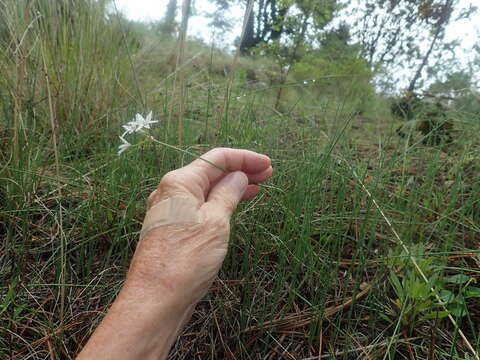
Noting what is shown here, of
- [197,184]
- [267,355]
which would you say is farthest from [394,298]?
[197,184]

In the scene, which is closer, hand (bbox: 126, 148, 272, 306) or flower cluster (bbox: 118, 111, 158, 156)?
hand (bbox: 126, 148, 272, 306)

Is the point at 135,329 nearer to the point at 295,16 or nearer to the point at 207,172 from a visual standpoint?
the point at 207,172

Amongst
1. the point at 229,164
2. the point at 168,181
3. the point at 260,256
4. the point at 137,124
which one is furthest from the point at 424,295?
the point at 137,124

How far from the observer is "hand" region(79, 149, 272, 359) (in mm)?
594

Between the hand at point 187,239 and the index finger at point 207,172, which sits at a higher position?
the index finger at point 207,172

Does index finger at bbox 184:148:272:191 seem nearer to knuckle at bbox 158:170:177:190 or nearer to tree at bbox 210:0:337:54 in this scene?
knuckle at bbox 158:170:177:190

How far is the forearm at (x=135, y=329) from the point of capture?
0.57 m

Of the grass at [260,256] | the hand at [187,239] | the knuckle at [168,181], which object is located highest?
the knuckle at [168,181]

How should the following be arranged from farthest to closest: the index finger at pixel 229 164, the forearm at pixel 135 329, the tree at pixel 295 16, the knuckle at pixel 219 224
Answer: the tree at pixel 295 16
the index finger at pixel 229 164
the knuckle at pixel 219 224
the forearm at pixel 135 329

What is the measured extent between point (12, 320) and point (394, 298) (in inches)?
46.8

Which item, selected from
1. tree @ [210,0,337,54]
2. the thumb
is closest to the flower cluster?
the thumb

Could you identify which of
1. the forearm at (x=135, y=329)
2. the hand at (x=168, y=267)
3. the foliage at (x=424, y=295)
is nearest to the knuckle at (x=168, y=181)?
the hand at (x=168, y=267)

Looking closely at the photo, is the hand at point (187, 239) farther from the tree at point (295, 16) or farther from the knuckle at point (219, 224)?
the tree at point (295, 16)

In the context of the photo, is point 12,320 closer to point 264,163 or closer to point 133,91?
point 264,163
